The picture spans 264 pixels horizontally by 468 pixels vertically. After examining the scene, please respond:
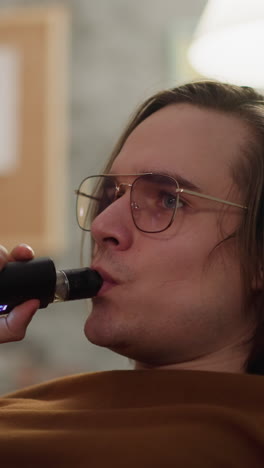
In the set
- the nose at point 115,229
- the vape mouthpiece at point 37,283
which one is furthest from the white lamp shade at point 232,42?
the vape mouthpiece at point 37,283

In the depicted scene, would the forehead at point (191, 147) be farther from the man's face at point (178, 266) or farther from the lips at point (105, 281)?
the lips at point (105, 281)

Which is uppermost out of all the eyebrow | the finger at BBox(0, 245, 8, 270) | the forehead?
the forehead

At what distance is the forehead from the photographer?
1010mm

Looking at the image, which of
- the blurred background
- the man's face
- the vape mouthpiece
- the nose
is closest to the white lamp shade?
the blurred background

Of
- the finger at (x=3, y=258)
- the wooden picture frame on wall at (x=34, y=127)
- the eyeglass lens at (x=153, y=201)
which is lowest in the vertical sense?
the wooden picture frame on wall at (x=34, y=127)

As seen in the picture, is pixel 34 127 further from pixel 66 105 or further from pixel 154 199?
pixel 154 199

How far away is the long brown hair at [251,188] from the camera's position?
1.01m

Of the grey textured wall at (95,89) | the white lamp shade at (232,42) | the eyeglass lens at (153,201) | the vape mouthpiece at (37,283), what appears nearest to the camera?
the vape mouthpiece at (37,283)

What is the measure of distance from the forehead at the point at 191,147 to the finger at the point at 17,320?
10.9 inches

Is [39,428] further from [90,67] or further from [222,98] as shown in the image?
[90,67]

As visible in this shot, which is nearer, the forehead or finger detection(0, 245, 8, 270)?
finger detection(0, 245, 8, 270)

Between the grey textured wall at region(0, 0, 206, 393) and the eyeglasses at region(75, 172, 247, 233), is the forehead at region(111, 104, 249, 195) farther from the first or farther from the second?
the grey textured wall at region(0, 0, 206, 393)

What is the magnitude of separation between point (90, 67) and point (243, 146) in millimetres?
1713

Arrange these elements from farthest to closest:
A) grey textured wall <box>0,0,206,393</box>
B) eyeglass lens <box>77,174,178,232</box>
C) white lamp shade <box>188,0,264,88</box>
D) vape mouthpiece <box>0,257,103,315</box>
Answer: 1. grey textured wall <box>0,0,206,393</box>
2. white lamp shade <box>188,0,264,88</box>
3. eyeglass lens <box>77,174,178,232</box>
4. vape mouthpiece <box>0,257,103,315</box>
